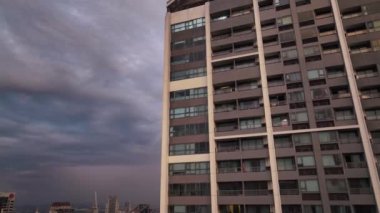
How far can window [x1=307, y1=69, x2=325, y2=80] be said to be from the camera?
46.2 metres

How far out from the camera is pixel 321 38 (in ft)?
159

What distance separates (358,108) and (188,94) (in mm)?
27916

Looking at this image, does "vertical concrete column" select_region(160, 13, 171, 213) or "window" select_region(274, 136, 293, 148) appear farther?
"vertical concrete column" select_region(160, 13, 171, 213)

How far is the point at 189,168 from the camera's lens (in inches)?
1959

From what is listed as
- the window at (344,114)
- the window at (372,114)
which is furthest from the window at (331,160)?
the window at (372,114)

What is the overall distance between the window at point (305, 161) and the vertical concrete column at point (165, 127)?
22.0m

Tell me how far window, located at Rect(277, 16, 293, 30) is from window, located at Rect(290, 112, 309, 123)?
52.2 feet

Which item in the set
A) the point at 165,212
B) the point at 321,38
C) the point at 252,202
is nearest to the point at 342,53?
the point at 321,38

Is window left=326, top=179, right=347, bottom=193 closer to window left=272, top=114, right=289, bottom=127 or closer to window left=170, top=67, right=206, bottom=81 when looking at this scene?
window left=272, top=114, right=289, bottom=127

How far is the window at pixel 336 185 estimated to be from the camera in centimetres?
3953

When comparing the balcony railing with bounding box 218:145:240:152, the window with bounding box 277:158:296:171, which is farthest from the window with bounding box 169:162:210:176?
the window with bounding box 277:158:296:171

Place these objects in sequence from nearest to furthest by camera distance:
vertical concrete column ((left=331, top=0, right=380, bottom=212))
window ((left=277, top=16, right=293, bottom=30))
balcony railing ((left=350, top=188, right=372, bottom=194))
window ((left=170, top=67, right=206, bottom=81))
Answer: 1. vertical concrete column ((left=331, top=0, right=380, bottom=212))
2. balcony railing ((left=350, top=188, right=372, bottom=194))
3. window ((left=277, top=16, right=293, bottom=30))
4. window ((left=170, top=67, right=206, bottom=81))

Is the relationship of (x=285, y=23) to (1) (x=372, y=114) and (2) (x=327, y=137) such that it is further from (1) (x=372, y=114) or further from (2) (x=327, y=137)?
(2) (x=327, y=137)

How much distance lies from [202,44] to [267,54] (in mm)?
13005
